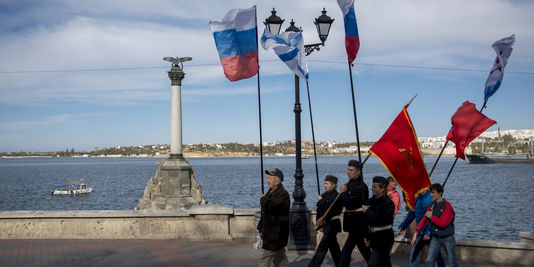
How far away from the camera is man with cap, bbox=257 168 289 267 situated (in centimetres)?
648

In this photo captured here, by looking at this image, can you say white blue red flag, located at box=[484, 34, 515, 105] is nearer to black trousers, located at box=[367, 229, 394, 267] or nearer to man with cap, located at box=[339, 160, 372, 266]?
man with cap, located at box=[339, 160, 372, 266]

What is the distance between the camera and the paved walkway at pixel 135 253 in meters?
8.21

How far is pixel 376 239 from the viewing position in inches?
255

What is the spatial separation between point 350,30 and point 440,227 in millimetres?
3520

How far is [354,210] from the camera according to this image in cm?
698

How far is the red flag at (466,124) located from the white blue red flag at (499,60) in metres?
0.63

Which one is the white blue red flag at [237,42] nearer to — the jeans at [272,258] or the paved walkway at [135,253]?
the paved walkway at [135,253]

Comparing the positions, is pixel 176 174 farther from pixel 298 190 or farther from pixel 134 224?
pixel 298 190

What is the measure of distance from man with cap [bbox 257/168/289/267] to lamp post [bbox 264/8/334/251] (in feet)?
Answer: 8.79

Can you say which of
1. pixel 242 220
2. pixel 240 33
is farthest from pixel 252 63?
pixel 242 220

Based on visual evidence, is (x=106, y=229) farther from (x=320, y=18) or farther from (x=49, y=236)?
(x=320, y=18)

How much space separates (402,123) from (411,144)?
331 millimetres

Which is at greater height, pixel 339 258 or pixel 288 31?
pixel 288 31

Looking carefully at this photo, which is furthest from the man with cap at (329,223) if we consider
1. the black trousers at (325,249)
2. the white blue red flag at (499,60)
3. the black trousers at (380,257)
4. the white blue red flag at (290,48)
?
the white blue red flag at (499,60)
